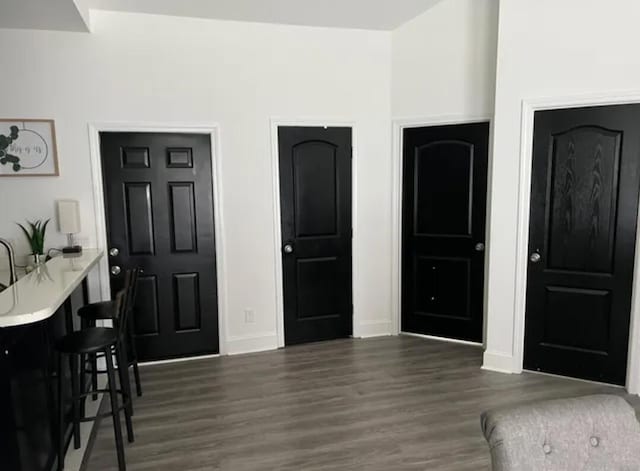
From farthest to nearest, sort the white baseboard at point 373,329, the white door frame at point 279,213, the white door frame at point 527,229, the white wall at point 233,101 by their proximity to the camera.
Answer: the white baseboard at point 373,329
the white door frame at point 279,213
the white wall at point 233,101
the white door frame at point 527,229

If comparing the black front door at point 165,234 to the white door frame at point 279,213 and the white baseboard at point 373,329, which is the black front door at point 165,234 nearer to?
the white door frame at point 279,213

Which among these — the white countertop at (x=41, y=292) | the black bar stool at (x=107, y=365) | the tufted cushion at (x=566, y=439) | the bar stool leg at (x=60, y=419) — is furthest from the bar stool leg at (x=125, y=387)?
the tufted cushion at (x=566, y=439)

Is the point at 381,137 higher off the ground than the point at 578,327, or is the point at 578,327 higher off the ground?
the point at 381,137

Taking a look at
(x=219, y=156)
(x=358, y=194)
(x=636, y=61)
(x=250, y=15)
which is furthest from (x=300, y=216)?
(x=636, y=61)

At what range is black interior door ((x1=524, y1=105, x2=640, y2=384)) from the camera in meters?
3.26

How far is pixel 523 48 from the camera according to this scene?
3.40 meters

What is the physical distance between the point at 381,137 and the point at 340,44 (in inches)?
35.9

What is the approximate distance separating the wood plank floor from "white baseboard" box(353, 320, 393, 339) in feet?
0.89

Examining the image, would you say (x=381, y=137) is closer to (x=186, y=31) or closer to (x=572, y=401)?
(x=186, y=31)

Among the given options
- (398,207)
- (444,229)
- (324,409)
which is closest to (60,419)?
(324,409)

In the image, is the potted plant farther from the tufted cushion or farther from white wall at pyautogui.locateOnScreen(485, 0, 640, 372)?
white wall at pyautogui.locateOnScreen(485, 0, 640, 372)

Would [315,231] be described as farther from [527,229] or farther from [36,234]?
[36,234]

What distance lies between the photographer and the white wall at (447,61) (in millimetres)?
3922

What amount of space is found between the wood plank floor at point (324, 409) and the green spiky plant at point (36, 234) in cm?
127
